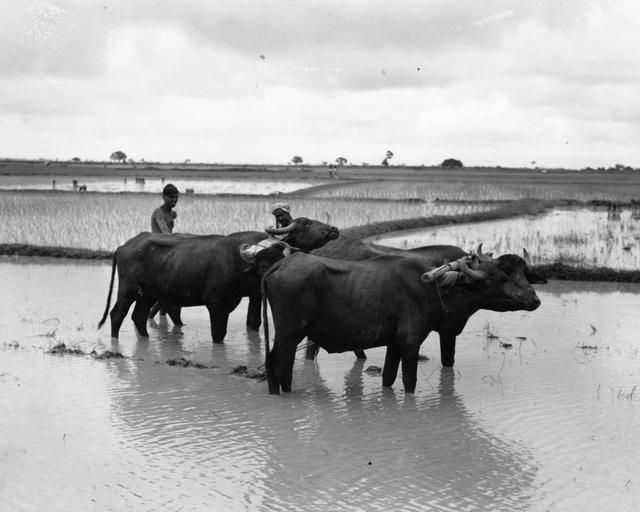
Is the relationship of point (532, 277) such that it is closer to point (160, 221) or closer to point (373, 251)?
point (373, 251)

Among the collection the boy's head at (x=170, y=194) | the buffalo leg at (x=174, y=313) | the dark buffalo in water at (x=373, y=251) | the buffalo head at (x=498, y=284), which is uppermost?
the boy's head at (x=170, y=194)

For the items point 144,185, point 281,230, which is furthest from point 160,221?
point 144,185

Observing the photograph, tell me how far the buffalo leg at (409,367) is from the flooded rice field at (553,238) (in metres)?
7.03

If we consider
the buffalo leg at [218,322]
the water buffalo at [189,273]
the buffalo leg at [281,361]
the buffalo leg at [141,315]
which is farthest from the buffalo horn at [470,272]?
the buffalo leg at [141,315]

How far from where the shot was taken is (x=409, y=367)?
20.5ft

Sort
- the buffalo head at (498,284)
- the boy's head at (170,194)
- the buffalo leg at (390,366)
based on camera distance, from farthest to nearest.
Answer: the boy's head at (170,194) < the buffalo head at (498,284) < the buffalo leg at (390,366)

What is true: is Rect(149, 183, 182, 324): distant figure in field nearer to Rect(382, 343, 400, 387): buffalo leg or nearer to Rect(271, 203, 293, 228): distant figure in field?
Rect(271, 203, 293, 228): distant figure in field

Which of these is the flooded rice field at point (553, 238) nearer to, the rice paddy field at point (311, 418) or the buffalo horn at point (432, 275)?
the rice paddy field at point (311, 418)

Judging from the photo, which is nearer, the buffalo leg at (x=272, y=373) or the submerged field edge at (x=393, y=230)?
the buffalo leg at (x=272, y=373)

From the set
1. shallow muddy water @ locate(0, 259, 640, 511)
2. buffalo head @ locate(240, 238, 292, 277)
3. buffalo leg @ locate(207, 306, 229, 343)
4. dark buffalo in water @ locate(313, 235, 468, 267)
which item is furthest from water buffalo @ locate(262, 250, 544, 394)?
buffalo leg @ locate(207, 306, 229, 343)

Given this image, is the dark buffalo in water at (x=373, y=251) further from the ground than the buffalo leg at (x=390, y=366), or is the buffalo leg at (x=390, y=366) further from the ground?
the dark buffalo in water at (x=373, y=251)

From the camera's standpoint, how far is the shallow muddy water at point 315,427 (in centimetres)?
445

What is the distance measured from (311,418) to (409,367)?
0.89 metres

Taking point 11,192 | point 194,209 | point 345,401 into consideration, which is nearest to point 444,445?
point 345,401
